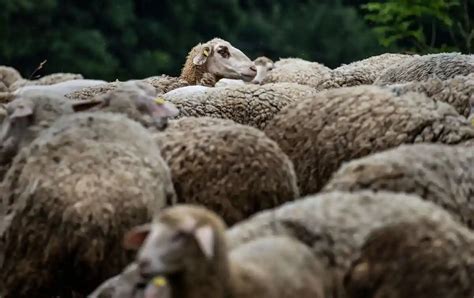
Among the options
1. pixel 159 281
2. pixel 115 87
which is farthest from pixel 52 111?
pixel 115 87

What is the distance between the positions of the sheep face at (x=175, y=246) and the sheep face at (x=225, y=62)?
22.5ft

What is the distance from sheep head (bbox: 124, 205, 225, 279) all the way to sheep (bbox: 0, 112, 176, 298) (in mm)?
1348

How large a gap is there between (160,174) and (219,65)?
5.26 m

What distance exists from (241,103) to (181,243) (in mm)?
4407

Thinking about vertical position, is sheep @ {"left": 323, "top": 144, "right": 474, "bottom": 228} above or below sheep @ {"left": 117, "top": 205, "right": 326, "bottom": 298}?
below

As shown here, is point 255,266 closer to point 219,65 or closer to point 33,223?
point 33,223

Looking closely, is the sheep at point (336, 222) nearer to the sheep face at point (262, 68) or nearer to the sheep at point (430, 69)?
the sheep at point (430, 69)

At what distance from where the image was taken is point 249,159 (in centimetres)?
621

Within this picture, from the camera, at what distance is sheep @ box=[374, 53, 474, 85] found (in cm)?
873

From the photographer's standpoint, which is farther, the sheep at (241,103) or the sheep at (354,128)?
the sheep at (241,103)

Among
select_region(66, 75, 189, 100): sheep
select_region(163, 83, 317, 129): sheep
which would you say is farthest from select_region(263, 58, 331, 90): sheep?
select_region(163, 83, 317, 129): sheep

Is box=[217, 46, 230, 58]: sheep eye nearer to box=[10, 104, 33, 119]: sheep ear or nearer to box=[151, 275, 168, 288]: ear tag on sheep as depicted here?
box=[10, 104, 33, 119]: sheep ear

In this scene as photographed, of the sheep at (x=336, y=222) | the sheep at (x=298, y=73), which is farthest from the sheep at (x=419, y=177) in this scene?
the sheep at (x=298, y=73)

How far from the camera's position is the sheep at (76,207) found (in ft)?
18.6
